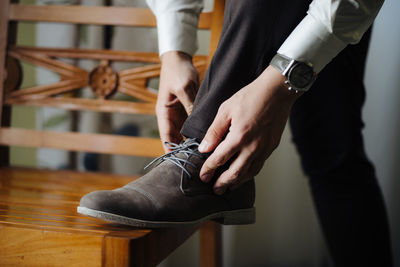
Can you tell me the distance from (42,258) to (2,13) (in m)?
0.73

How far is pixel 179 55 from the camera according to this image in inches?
27.8

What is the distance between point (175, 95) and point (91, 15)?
1.25 feet

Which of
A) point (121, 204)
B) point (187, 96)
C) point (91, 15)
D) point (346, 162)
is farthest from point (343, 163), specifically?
point (91, 15)

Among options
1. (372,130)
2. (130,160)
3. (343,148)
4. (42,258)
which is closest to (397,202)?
(372,130)

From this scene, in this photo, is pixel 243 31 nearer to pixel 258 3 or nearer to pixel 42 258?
pixel 258 3

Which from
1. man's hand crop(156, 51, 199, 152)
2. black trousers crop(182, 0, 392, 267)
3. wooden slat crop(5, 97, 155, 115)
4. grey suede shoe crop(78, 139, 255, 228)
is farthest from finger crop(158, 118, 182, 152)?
black trousers crop(182, 0, 392, 267)

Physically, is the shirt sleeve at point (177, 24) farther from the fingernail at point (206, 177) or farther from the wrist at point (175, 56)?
the fingernail at point (206, 177)

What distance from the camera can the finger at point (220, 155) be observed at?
49 centimetres

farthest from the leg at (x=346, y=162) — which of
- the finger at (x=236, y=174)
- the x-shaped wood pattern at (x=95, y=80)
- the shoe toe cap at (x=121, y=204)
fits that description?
the shoe toe cap at (x=121, y=204)

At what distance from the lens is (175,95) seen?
2.22 ft

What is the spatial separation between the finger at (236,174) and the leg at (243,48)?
7 cm

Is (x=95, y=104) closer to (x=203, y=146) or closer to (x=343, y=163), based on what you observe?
(x=203, y=146)

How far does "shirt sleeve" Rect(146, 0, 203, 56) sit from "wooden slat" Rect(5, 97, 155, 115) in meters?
0.19

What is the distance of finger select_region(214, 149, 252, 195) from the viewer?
1.63 ft
